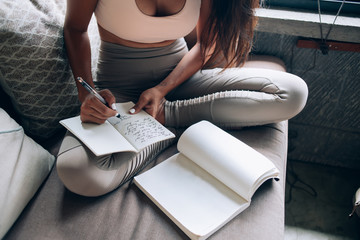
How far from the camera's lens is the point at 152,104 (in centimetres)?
87

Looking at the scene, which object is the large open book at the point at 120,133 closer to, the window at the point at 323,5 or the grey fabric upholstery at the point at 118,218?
the grey fabric upholstery at the point at 118,218

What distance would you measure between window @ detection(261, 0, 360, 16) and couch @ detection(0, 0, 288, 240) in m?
0.69

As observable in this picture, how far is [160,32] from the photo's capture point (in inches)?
36.3

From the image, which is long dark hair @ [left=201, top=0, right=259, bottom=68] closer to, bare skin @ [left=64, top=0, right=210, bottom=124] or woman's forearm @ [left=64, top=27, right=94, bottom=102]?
bare skin @ [left=64, top=0, right=210, bottom=124]

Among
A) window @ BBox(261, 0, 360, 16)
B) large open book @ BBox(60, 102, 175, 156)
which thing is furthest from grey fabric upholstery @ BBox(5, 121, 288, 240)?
window @ BBox(261, 0, 360, 16)

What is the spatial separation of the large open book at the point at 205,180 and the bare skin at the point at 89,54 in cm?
18

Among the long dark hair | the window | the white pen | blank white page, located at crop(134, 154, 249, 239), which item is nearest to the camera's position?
blank white page, located at crop(134, 154, 249, 239)

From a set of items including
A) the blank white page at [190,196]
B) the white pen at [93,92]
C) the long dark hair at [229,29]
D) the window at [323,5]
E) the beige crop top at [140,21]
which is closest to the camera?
the blank white page at [190,196]

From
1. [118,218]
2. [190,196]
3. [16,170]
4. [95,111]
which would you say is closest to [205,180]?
[190,196]

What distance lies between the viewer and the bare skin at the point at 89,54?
754 millimetres

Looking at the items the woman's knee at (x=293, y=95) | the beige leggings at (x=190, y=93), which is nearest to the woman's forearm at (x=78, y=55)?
the beige leggings at (x=190, y=93)

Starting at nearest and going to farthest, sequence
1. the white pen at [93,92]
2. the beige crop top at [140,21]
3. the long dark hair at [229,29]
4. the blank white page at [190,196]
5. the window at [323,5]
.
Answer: the blank white page at [190,196] → the white pen at [93,92] → the beige crop top at [140,21] → the long dark hair at [229,29] → the window at [323,5]

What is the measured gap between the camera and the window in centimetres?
126

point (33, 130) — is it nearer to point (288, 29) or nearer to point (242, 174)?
point (242, 174)
